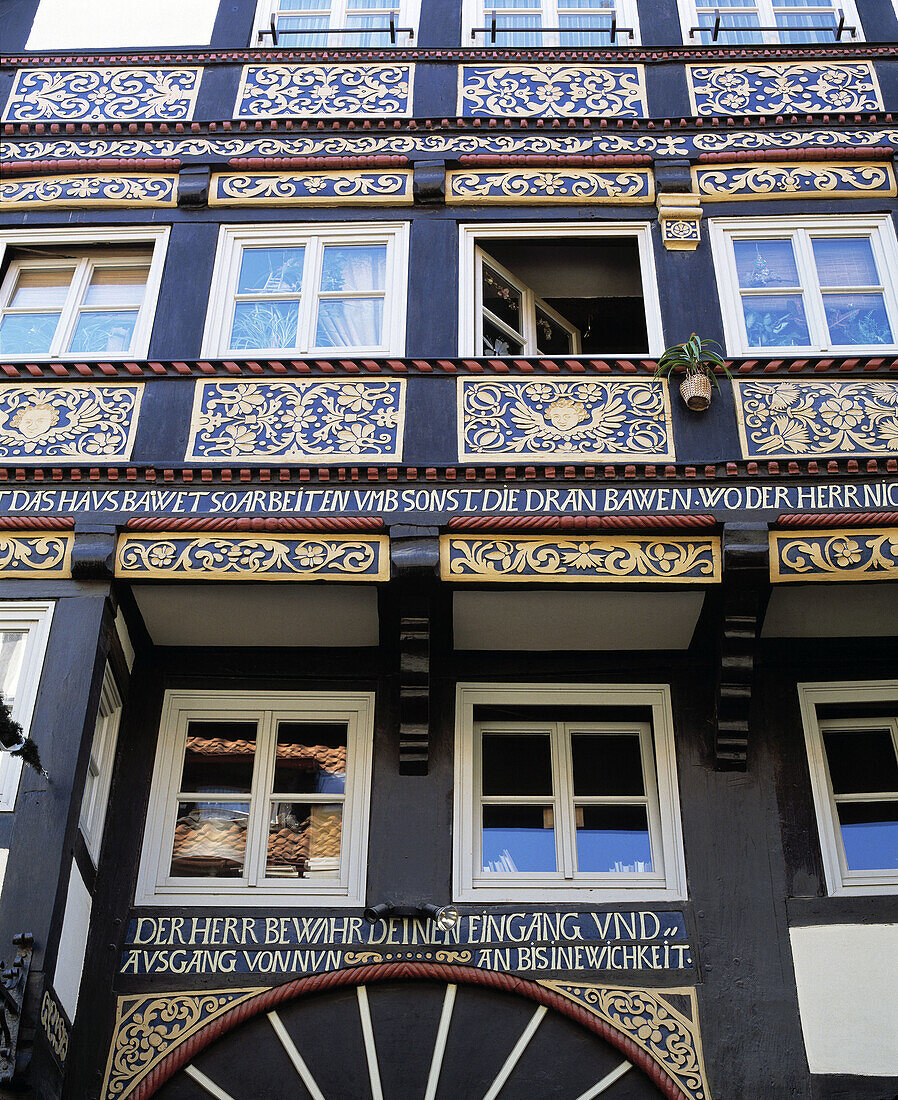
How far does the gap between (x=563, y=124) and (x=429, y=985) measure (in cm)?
684

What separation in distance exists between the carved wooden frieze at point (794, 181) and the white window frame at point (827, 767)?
393 centimetres

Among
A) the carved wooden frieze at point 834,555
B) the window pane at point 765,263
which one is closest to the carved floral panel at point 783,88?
the window pane at point 765,263

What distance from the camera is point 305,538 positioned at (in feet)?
31.8

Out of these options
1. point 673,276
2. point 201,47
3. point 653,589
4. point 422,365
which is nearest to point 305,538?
point 422,365

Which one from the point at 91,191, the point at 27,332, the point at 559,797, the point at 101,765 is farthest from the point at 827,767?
the point at 91,191

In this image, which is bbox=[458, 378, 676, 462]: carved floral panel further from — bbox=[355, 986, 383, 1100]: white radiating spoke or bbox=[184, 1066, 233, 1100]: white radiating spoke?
bbox=[184, 1066, 233, 1100]: white radiating spoke

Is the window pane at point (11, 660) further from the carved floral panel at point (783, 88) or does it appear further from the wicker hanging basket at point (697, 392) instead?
the carved floral panel at point (783, 88)

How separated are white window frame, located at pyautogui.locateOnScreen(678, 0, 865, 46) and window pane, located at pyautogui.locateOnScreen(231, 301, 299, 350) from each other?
441cm

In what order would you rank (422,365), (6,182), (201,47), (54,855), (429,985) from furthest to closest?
(201,47) < (6,182) < (422,365) < (429,985) < (54,855)

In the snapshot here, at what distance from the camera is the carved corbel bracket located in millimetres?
9508

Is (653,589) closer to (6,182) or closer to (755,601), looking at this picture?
(755,601)

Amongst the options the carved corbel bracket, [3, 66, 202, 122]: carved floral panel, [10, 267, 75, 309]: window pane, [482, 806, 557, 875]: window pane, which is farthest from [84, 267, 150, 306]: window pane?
the carved corbel bracket

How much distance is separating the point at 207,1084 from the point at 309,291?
18.5ft

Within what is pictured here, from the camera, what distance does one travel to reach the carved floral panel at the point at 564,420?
10133 millimetres
